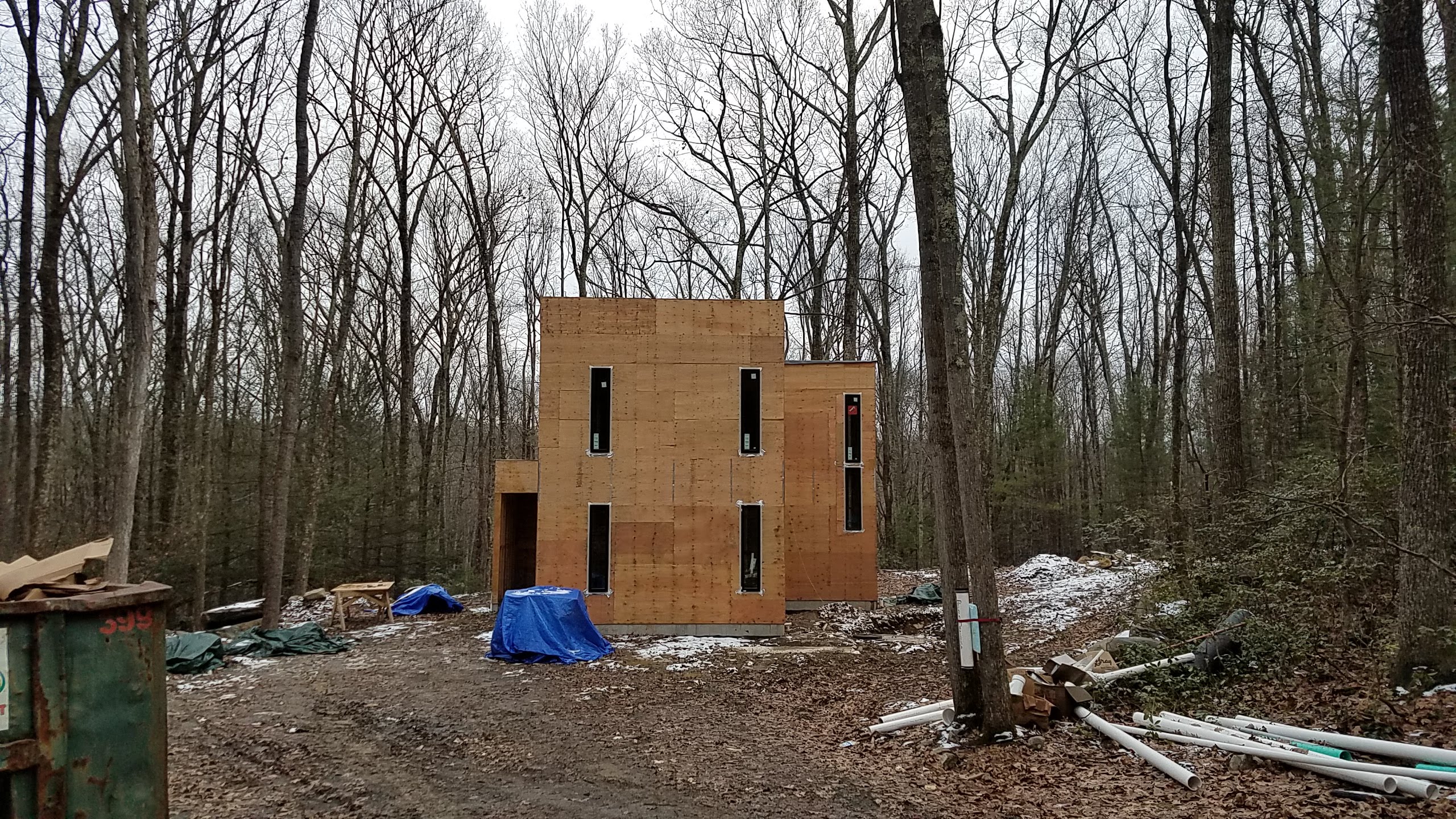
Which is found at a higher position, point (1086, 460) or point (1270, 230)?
point (1270, 230)

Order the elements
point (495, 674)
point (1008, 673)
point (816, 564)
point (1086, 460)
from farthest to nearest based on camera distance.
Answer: point (1086, 460) → point (816, 564) → point (495, 674) → point (1008, 673)

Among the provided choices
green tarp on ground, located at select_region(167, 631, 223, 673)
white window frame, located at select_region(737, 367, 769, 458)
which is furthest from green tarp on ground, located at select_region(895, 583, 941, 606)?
green tarp on ground, located at select_region(167, 631, 223, 673)

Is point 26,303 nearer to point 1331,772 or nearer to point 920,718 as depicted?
point 920,718

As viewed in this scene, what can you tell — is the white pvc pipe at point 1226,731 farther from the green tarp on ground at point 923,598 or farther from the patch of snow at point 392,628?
the patch of snow at point 392,628

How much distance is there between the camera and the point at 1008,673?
296 inches

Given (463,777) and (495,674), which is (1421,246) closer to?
(463,777)

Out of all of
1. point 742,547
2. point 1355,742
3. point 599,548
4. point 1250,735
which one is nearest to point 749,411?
point 742,547

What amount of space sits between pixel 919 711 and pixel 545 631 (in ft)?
21.7

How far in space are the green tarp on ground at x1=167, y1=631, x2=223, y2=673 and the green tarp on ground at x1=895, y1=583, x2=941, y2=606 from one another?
1363 centimetres

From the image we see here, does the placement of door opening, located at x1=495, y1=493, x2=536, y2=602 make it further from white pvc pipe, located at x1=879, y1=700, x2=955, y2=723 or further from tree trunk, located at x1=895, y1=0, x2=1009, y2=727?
tree trunk, located at x1=895, y1=0, x2=1009, y2=727

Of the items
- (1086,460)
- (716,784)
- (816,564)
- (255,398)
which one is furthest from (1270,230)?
(255,398)

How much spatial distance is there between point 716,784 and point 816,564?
11.8m

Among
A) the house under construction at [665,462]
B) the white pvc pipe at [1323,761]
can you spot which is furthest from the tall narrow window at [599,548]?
the white pvc pipe at [1323,761]

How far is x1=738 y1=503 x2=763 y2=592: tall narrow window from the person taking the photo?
1466 cm
